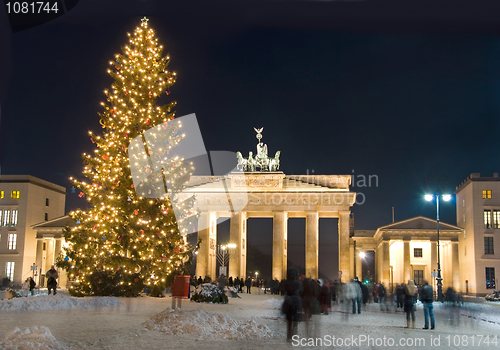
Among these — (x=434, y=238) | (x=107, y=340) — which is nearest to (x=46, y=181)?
(x=434, y=238)

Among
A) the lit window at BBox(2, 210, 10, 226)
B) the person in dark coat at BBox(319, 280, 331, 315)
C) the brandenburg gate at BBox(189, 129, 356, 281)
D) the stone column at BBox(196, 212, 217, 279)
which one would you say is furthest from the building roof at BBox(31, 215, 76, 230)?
the person in dark coat at BBox(319, 280, 331, 315)

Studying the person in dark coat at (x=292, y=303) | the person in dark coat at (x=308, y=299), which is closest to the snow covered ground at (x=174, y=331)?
the person in dark coat at (x=308, y=299)

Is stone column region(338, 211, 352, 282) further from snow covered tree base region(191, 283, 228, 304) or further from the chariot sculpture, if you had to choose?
snow covered tree base region(191, 283, 228, 304)

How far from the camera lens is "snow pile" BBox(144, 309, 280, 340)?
1493 cm

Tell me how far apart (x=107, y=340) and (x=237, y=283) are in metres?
35.0

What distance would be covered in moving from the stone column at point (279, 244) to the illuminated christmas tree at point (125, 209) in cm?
3834

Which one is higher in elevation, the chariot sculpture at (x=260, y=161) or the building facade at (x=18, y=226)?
the chariot sculpture at (x=260, y=161)

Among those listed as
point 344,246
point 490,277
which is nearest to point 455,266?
point 490,277

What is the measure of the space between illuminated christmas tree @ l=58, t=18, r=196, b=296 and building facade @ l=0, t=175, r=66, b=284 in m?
52.5

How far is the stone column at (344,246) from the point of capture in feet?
206

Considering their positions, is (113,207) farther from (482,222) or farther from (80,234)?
(482,222)

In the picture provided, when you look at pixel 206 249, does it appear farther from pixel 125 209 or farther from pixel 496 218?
pixel 125 209

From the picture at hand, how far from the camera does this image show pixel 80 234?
25.7 m

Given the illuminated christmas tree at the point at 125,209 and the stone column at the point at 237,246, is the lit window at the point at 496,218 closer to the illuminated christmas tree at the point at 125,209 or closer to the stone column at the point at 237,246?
the stone column at the point at 237,246
